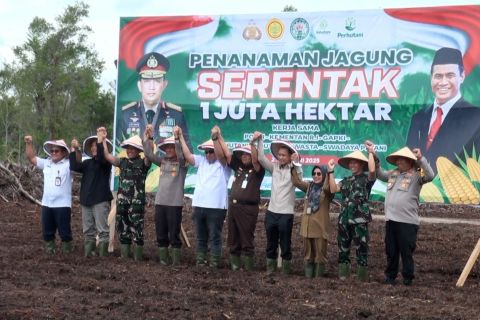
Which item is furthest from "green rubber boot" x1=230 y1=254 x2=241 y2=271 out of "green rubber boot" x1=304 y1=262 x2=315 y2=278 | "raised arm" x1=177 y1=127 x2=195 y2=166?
"raised arm" x1=177 y1=127 x2=195 y2=166

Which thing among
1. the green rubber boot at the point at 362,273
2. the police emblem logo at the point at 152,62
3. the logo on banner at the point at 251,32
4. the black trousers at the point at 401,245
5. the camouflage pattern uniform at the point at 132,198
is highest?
the logo on banner at the point at 251,32

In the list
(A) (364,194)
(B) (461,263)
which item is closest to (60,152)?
(A) (364,194)

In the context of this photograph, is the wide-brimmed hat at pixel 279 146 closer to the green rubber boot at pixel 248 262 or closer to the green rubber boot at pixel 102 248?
the green rubber boot at pixel 248 262

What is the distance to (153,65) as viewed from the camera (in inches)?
384

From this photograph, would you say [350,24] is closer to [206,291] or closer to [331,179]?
[331,179]

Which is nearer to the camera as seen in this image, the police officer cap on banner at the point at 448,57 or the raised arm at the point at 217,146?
the police officer cap on banner at the point at 448,57

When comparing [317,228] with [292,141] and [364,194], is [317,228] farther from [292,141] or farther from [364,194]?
[292,141]

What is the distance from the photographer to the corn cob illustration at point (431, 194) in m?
8.56

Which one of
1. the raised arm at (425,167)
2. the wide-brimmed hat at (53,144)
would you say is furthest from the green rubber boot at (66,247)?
the raised arm at (425,167)

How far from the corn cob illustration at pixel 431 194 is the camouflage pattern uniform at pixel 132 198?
3.24m

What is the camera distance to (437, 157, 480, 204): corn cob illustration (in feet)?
27.7

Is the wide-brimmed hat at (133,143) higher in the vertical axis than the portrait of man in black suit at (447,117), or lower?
lower

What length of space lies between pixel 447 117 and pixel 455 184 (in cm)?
74

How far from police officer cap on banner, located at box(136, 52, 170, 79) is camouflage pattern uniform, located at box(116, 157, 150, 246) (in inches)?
46.4
